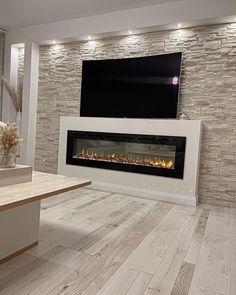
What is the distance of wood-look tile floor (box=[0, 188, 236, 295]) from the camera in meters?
1.54

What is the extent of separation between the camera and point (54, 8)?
4.05 meters

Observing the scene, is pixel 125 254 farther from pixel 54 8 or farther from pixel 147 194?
pixel 54 8

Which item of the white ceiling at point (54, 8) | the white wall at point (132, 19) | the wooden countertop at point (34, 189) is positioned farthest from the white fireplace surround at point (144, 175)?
the wooden countertop at point (34, 189)

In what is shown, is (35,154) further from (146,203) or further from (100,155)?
(146,203)

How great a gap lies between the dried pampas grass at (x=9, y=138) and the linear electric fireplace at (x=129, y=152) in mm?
2247

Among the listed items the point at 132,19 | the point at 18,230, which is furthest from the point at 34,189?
the point at 132,19

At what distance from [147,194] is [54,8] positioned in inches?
129

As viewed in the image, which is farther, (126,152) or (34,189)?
(126,152)

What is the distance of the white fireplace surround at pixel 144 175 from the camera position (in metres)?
3.52

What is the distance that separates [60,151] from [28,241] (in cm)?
267

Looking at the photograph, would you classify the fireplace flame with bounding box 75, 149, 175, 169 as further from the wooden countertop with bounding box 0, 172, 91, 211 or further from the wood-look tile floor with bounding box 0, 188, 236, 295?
the wooden countertop with bounding box 0, 172, 91, 211

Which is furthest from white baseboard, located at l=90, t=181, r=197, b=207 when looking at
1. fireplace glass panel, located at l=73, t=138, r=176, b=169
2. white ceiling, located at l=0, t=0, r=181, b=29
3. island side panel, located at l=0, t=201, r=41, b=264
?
white ceiling, located at l=0, t=0, r=181, b=29

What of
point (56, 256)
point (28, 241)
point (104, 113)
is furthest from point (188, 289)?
point (104, 113)

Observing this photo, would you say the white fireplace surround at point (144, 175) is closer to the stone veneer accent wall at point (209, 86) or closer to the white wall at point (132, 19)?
the stone veneer accent wall at point (209, 86)
